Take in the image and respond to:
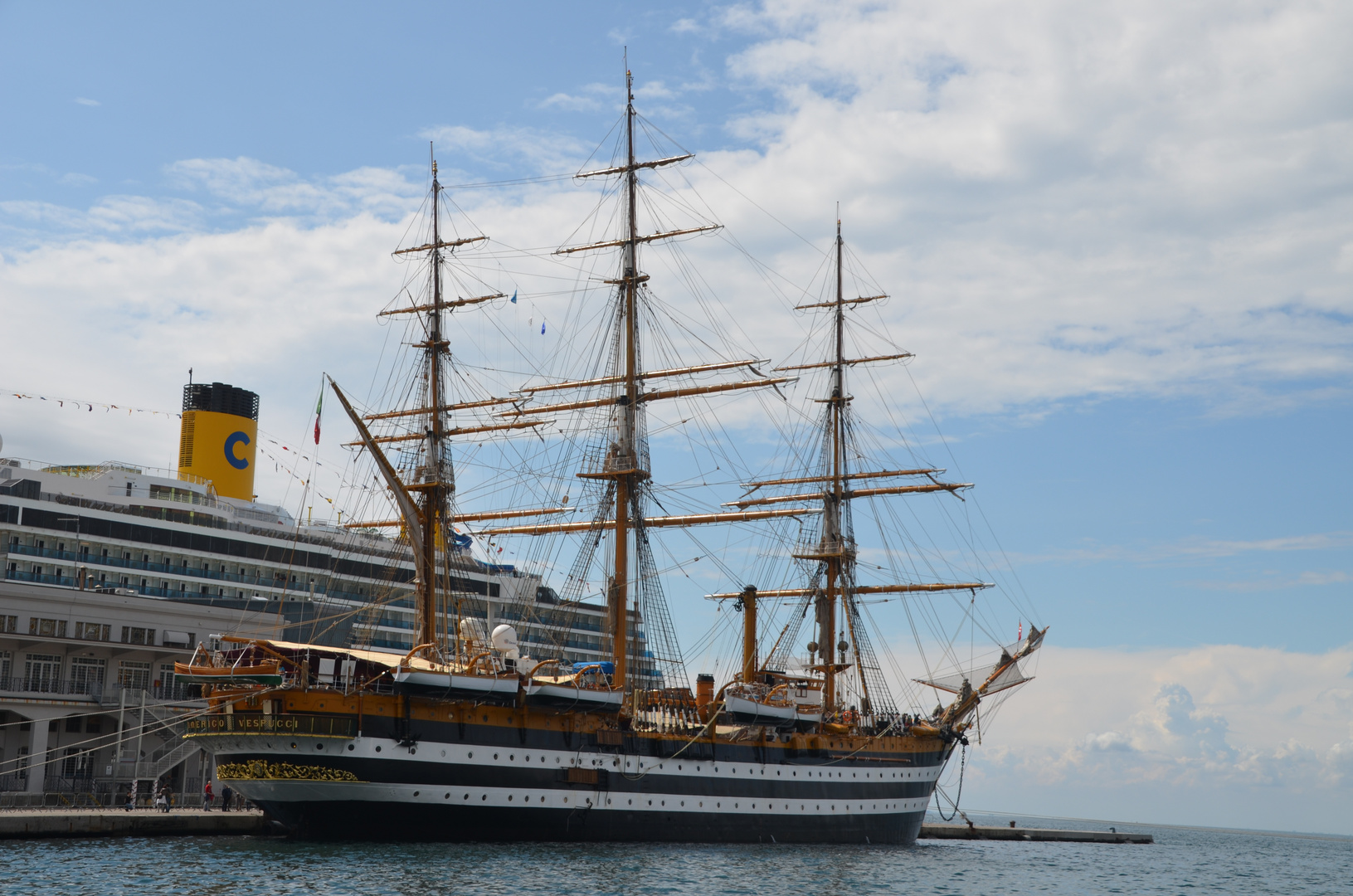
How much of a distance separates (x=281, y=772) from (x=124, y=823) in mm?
6151

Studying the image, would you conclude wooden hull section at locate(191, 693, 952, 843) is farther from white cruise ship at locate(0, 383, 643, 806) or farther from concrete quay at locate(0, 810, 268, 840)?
white cruise ship at locate(0, 383, 643, 806)

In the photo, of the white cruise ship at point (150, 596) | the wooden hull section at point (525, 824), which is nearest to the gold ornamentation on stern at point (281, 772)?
the wooden hull section at point (525, 824)

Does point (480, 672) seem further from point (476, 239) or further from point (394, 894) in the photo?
point (476, 239)

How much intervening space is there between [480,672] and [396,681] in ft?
13.8

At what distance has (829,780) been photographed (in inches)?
2025

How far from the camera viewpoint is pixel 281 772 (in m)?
36.5

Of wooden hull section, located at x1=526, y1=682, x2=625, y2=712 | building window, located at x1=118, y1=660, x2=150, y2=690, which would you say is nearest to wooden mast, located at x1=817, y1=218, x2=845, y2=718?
wooden hull section, located at x1=526, y1=682, x2=625, y2=712

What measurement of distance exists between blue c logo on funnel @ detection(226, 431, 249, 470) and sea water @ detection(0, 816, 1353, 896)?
3028 cm

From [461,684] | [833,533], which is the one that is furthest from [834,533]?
[461,684]

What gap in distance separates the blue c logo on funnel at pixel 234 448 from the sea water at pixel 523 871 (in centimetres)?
3028

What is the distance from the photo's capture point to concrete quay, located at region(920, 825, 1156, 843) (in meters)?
75.9

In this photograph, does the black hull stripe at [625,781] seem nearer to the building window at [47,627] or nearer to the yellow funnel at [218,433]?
the building window at [47,627]

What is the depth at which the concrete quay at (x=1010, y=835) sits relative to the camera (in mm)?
75875

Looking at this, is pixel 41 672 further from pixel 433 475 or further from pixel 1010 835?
pixel 1010 835
